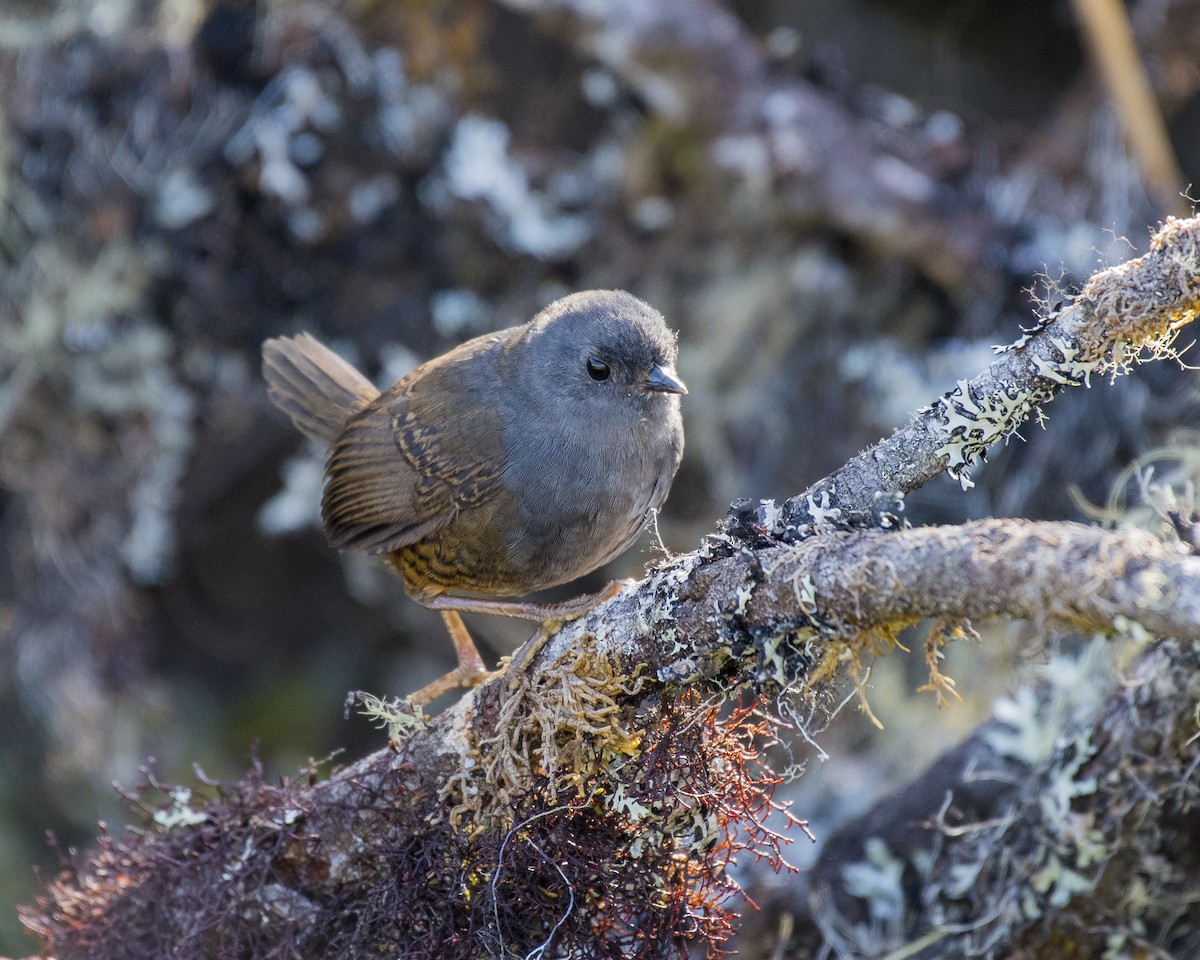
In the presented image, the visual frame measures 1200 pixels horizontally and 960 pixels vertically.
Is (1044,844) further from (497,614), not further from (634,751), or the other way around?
(497,614)

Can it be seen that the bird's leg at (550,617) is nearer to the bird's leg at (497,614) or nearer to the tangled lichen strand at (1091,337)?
the bird's leg at (497,614)

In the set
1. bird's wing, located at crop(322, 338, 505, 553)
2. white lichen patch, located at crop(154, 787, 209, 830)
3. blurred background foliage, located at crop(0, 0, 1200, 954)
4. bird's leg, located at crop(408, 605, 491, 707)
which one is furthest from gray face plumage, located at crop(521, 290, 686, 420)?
A: blurred background foliage, located at crop(0, 0, 1200, 954)

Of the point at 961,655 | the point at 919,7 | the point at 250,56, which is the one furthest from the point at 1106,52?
the point at 250,56

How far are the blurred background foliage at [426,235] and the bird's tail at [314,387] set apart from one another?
3.48ft

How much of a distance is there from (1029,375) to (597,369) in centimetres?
131

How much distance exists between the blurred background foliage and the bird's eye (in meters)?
1.91

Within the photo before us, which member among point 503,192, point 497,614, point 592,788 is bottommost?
point 592,788

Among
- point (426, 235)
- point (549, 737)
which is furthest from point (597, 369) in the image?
point (426, 235)

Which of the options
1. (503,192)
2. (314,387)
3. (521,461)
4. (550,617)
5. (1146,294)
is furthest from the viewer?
(503,192)

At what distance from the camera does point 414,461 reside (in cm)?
330

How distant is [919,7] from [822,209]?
1.30m

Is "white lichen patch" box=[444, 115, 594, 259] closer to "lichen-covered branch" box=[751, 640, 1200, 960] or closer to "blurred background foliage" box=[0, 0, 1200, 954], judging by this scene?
"blurred background foliage" box=[0, 0, 1200, 954]

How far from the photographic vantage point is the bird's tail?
390cm

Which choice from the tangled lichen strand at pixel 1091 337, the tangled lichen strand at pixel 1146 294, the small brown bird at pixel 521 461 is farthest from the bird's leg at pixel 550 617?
the tangled lichen strand at pixel 1146 294
